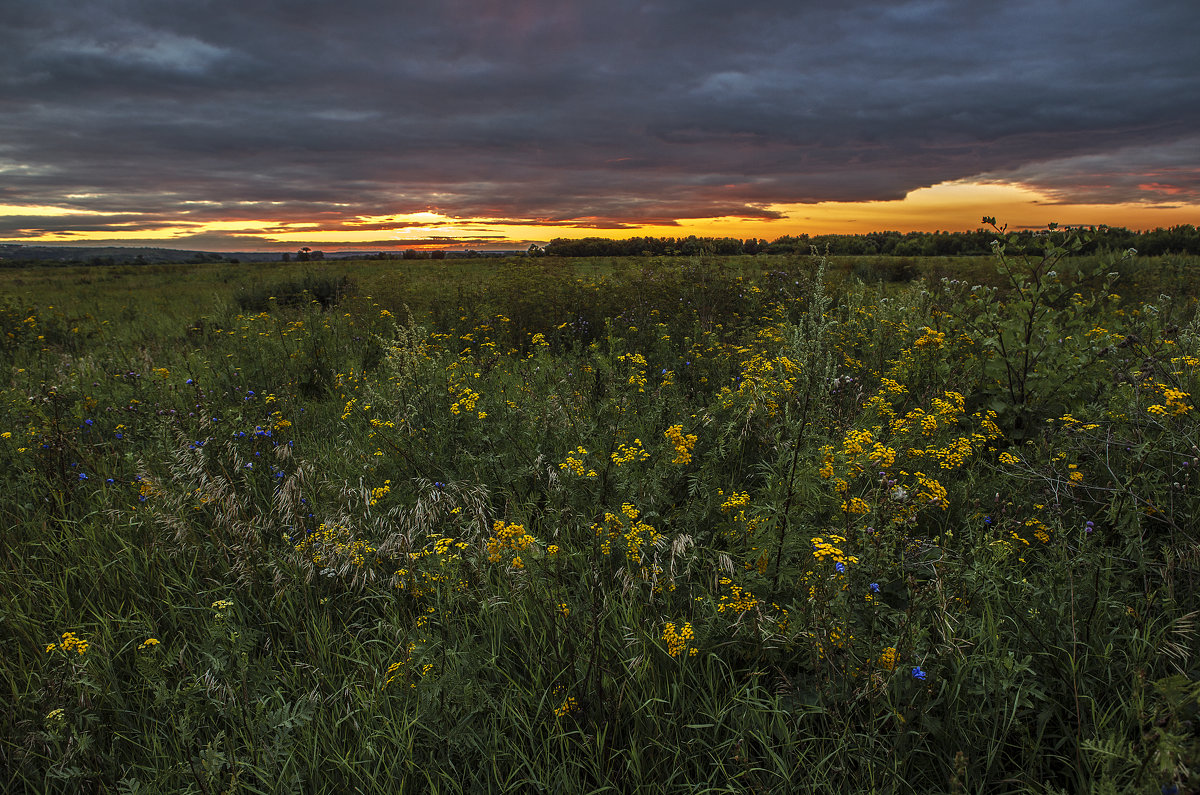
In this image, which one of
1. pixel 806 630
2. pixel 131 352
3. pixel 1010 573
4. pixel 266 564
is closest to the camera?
pixel 806 630

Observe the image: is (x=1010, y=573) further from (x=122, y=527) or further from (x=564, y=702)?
(x=122, y=527)

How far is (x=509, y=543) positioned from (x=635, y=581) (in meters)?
0.69

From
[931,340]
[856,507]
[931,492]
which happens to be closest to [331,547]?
[856,507]

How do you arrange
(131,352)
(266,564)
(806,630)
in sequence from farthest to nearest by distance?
(131,352)
(266,564)
(806,630)

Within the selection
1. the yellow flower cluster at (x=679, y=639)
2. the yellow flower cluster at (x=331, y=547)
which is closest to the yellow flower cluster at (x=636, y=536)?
the yellow flower cluster at (x=679, y=639)

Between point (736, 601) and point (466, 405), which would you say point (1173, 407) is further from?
point (466, 405)

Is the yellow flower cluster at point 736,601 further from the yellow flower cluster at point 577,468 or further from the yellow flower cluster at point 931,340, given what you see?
the yellow flower cluster at point 931,340

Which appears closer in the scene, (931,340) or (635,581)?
(635,581)

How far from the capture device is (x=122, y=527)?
377cm

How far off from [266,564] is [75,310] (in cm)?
1808

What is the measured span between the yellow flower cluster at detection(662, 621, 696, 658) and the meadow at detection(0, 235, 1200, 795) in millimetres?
21

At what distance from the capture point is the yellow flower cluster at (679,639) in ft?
7.32

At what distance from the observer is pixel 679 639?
2305 mm

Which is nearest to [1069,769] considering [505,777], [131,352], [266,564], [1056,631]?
[1056,631]
